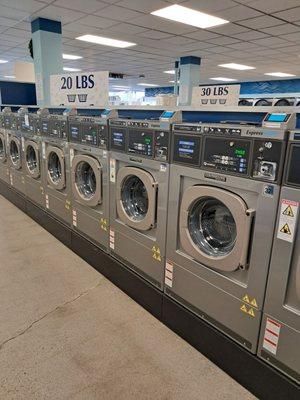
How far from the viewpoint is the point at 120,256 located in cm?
287

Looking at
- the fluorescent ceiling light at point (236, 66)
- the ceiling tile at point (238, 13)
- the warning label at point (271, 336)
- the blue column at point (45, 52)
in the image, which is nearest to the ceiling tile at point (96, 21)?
the blue column at point (45, 52)

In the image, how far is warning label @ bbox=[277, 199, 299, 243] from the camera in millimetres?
1479

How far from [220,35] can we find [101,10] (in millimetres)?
2798

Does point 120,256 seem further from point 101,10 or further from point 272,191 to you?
point 101,10

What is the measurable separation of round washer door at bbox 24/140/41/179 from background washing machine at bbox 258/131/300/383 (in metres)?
3.42

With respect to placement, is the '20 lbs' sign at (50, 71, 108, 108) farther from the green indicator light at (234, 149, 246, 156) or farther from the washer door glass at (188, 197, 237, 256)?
the green indicator light at (234, 149, 246, 156)

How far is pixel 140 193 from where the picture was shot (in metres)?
2.80

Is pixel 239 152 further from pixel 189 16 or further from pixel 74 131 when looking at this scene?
pixel 189 16

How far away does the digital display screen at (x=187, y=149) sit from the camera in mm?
1951

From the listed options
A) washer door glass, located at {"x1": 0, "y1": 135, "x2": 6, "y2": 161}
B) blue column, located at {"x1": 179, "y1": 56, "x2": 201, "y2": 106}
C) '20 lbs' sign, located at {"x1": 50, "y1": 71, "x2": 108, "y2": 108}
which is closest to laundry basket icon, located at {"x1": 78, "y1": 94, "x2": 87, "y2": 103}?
'20 lbs' sign, located at {"x1": 50, "y1": 71, "x2": 108, "y2": 108}

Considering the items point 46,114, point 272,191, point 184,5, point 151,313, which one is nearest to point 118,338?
point 151,313

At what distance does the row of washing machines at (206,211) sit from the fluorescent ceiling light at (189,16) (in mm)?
3091

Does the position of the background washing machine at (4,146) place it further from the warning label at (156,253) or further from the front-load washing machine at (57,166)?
the warning label at (156,253)

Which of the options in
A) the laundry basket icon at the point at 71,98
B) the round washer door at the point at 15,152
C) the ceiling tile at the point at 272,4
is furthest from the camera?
the round washer door at the point at 15,152
